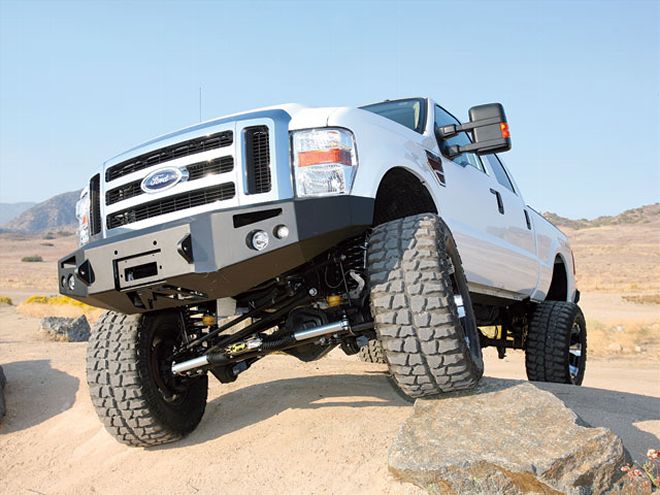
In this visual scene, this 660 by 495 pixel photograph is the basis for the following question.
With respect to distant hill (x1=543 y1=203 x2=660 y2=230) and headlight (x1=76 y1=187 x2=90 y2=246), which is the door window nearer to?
headlight (x1=76 y1=187 x2=90 y2=246)

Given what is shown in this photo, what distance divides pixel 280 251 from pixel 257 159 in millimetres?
530

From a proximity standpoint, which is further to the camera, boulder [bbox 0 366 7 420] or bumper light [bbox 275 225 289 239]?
boulder [bbox 0 366 7 420]

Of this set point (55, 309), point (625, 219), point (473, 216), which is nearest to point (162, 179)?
point (473, 216)

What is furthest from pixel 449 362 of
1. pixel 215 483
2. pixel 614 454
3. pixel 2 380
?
pixel 2 380

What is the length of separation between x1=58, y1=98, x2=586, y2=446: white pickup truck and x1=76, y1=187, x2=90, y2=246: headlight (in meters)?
0.02

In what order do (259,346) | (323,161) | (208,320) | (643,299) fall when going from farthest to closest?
(643,299) < (208,320) < (259,346) < (323,161)

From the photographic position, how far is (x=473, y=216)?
182 inches

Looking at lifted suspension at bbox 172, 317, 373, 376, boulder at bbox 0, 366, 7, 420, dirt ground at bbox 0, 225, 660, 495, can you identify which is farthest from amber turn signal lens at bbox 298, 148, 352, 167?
boulder at bbox 0, 366, 7, 420

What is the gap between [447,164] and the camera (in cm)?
436

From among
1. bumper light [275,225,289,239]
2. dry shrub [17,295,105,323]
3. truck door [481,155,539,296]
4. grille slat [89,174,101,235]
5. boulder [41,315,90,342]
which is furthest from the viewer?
dry shrub [17,295,105,323]

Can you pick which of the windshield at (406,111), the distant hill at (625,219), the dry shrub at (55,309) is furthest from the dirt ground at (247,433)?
the distant hill at (625,219)

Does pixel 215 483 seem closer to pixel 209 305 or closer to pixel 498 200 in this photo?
pixel 209 305

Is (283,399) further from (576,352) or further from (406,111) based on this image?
(576,352)

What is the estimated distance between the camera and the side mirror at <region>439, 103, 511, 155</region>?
3.98 metres
